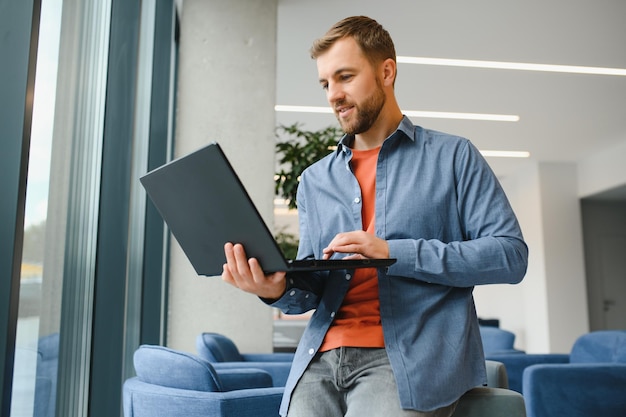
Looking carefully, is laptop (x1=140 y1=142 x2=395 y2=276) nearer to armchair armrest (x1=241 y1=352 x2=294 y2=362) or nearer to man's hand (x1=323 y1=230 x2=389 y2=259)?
man's hand (x1=323 y1=230 x2=389 y2=259)

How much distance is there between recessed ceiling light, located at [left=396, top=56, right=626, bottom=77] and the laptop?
4407 mm

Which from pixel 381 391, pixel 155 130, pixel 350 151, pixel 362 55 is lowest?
pixel 381 391

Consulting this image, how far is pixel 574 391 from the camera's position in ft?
10.6

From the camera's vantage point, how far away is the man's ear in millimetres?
1400

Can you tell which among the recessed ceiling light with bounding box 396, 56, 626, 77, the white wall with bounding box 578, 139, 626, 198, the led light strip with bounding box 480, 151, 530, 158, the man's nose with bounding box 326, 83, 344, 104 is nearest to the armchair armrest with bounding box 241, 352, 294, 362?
the man's nose with bounding box 326, 83, 344, 104

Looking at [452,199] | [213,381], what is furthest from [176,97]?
[452,199]

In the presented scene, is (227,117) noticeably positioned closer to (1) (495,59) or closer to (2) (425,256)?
(1) (495,59)

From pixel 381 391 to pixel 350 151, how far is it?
0.57m

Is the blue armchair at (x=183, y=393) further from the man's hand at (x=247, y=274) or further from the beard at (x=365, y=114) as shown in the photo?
the beard at (x=365, y=114)

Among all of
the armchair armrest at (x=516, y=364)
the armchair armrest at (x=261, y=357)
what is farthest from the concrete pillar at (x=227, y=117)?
the armchair armrest at (x=516, y=364)

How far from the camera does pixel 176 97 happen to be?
3.96m

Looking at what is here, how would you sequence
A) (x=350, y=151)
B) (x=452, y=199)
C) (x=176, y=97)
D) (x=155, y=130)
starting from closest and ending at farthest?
(x=452, y=199) < (x=350, y=151) < (x=155, y=130) < (x=176, y=97)

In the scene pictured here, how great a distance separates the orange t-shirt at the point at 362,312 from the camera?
1.22 meters

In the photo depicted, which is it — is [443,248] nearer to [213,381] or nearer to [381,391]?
[381,391]
